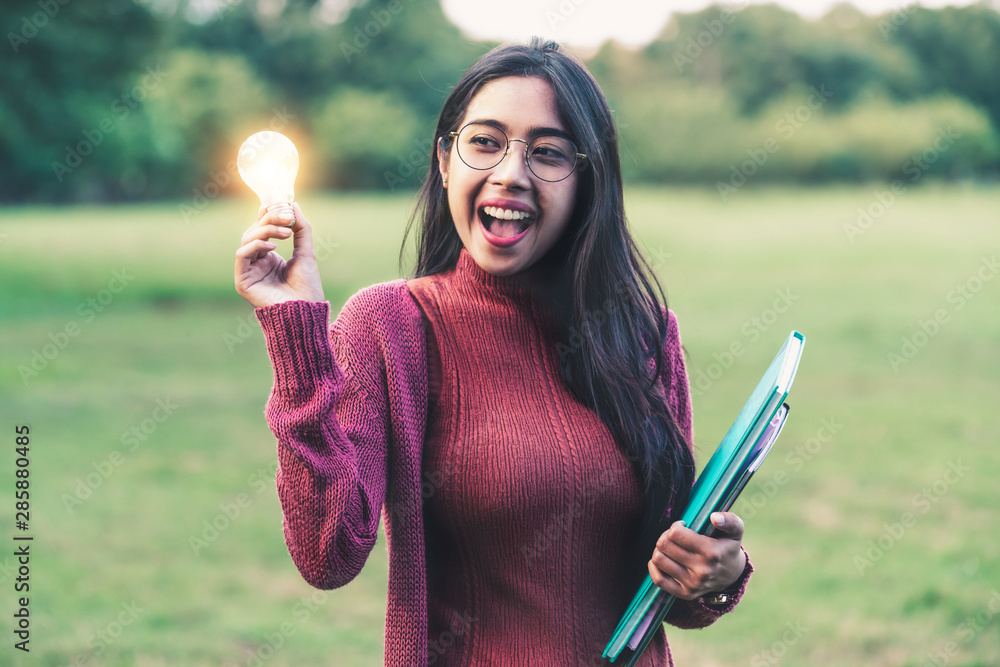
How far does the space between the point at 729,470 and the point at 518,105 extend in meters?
0.75

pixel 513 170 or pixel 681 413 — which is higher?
pixel 513 170

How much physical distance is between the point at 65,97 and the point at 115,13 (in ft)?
4.52

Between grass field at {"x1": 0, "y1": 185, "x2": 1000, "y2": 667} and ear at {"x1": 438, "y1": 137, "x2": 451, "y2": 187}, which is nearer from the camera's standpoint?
ear at {"x1": 438, "y1": 137, "x2": 451, "y2": 187}

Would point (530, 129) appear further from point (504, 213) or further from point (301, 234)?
point (301, 234)

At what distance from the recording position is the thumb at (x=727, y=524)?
4.93ft

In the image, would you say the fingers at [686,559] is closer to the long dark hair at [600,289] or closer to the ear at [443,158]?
the long dark hair at [600,289]

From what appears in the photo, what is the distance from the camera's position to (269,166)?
5.23ft

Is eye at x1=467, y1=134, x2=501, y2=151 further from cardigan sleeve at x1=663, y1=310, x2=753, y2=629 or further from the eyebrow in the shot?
cardigan sleeve at x1=663, y1=310, x2=753, y2=629

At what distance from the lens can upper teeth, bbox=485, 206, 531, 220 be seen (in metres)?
1.68

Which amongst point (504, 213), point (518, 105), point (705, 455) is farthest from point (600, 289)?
point (705, 455)

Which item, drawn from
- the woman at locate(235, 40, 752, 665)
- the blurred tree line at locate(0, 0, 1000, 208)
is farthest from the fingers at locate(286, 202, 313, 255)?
the blurred tree line at locate(0, 0, 1000, 208)

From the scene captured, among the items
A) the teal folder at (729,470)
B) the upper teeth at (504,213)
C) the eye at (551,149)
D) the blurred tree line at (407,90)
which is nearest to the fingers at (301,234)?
the upper teeth at (504,213)

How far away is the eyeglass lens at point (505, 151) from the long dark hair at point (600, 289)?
0.14 ft

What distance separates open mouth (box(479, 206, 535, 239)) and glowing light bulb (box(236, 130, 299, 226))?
1.14 ft
